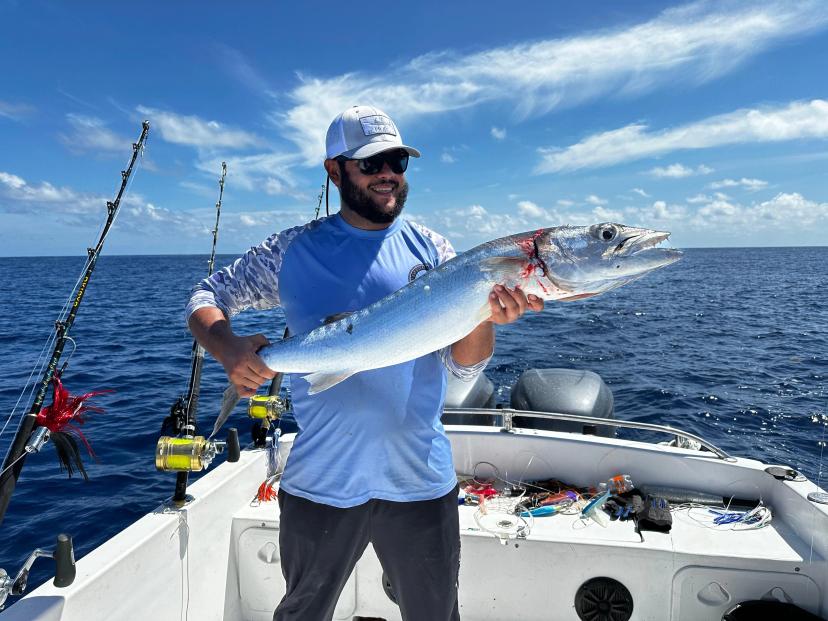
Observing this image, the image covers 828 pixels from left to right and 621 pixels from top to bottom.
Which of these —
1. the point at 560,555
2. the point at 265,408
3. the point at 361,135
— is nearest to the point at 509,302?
the point at 361,135

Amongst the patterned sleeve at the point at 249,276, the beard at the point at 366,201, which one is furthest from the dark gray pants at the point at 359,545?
the beard at the point at 366,201

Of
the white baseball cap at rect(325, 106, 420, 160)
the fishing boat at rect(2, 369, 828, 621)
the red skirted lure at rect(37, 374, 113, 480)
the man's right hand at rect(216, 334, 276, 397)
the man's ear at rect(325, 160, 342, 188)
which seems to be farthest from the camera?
the fishing boat at rect(2, 369, 828, 621)

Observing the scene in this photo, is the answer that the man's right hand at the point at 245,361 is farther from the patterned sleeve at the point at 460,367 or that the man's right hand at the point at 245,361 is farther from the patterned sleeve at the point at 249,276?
the patterned sleeve at the point at 460,367

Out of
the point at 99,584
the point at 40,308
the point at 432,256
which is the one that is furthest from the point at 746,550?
the point at 40,308

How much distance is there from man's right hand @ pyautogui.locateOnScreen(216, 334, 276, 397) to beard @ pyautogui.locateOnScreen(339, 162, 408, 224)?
0.79 meters

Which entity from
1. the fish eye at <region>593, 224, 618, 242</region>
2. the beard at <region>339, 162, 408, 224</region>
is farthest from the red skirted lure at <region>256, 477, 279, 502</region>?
the fish eye at <region>593, 224, 618, 242</region>

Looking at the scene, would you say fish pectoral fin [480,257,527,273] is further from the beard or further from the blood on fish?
the beard

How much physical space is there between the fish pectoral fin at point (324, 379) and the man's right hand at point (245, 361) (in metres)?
0.19

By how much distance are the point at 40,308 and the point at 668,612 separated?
34.1 metres

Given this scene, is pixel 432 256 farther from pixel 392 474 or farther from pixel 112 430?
pixel 112 430

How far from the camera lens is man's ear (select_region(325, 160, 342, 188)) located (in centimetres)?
274

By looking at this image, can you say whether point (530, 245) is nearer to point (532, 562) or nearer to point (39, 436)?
point (532, 562)

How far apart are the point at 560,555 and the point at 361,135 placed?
3.07 meters

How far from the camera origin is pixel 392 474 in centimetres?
250
